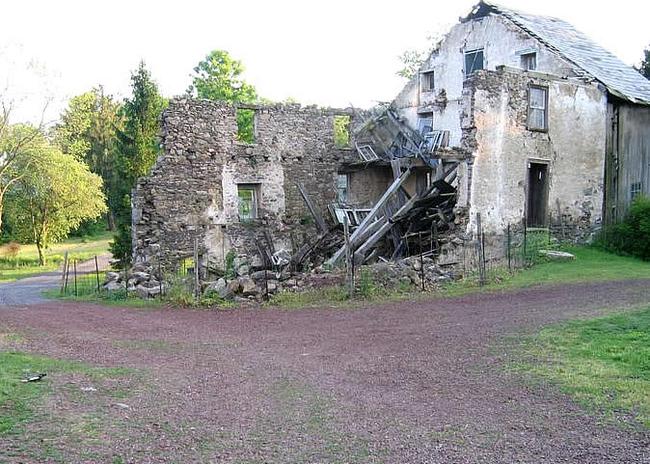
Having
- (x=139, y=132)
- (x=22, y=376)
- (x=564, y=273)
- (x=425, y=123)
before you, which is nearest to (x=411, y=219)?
(x=564, y=273)

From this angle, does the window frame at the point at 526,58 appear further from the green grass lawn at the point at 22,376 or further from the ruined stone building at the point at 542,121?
the green grass lawn at the point at 22,376

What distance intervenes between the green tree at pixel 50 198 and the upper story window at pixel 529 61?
28709 millimetres

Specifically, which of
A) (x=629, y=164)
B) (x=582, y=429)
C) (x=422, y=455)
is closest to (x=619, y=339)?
(x=582, y=429)

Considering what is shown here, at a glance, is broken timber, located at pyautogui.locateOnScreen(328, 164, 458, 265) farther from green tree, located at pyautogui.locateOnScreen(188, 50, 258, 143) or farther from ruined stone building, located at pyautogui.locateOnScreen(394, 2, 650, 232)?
green tree, located at pyautogui.locateOnScreen(188, 50, 258, 143)

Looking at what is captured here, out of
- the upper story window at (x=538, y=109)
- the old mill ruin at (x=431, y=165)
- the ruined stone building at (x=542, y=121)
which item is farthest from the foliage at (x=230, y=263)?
the upper story window at (x=538, y=109)

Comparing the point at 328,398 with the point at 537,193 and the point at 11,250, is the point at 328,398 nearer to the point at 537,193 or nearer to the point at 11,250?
the point at 537,193

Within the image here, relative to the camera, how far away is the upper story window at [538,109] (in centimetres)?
2022

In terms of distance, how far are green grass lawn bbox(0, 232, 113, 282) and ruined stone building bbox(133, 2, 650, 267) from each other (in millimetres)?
16356

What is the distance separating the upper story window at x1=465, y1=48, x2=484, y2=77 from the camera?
24.6 metres

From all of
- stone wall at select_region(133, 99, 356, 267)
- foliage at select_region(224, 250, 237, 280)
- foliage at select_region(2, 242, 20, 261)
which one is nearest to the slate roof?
stone wall at select_region(133, 99, 356, 267)

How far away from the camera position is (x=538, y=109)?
802 inches

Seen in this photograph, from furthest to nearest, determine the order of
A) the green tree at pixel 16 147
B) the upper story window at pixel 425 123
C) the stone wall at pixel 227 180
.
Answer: the green tree at pixel 16 147 < the upper story window at pixel 425 123 < the stone wall at pixel 227 180

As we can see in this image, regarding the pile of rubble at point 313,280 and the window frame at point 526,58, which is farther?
the window frame at point 526,58

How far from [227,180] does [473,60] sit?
1031 cm
